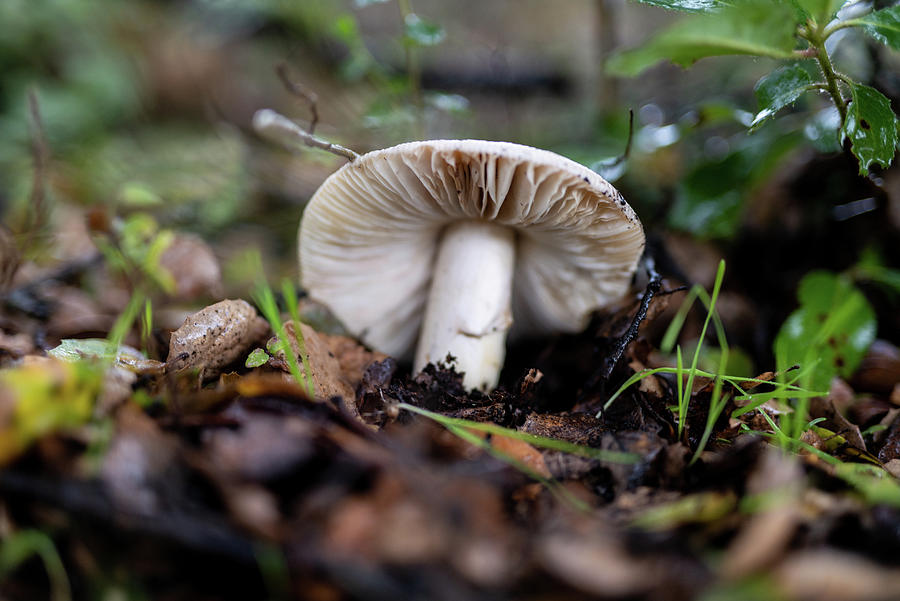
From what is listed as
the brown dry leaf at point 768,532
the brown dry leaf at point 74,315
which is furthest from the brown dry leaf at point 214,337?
the brown dry leaf at point 768,532

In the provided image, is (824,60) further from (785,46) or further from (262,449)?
(262,449)

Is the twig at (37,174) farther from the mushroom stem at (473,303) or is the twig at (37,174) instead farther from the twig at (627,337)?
the twig at (627,337)

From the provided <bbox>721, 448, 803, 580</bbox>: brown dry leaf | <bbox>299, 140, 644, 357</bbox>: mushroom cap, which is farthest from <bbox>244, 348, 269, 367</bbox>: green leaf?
<bbox>721, 448, 803, 580</bbox>: brown dry leaf

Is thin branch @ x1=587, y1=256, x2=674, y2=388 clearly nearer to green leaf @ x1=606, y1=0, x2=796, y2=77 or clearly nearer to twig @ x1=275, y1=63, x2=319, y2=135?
green leaf @ x1=606, y1=0, x2=796, y2=77

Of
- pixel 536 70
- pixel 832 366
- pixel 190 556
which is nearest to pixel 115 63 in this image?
pixel 536 70

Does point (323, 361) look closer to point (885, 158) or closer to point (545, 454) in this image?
point (545, 454)

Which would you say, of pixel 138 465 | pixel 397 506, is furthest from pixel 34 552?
pixel 397 506

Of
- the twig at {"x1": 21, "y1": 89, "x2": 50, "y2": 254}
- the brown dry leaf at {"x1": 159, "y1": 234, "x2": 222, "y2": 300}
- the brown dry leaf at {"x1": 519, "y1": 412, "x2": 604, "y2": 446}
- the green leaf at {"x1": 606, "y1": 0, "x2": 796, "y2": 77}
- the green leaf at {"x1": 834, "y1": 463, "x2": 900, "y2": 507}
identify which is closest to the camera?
the green leaf at {"x1": 834, "y1": 463, "x2": 900, "y2": 507}
